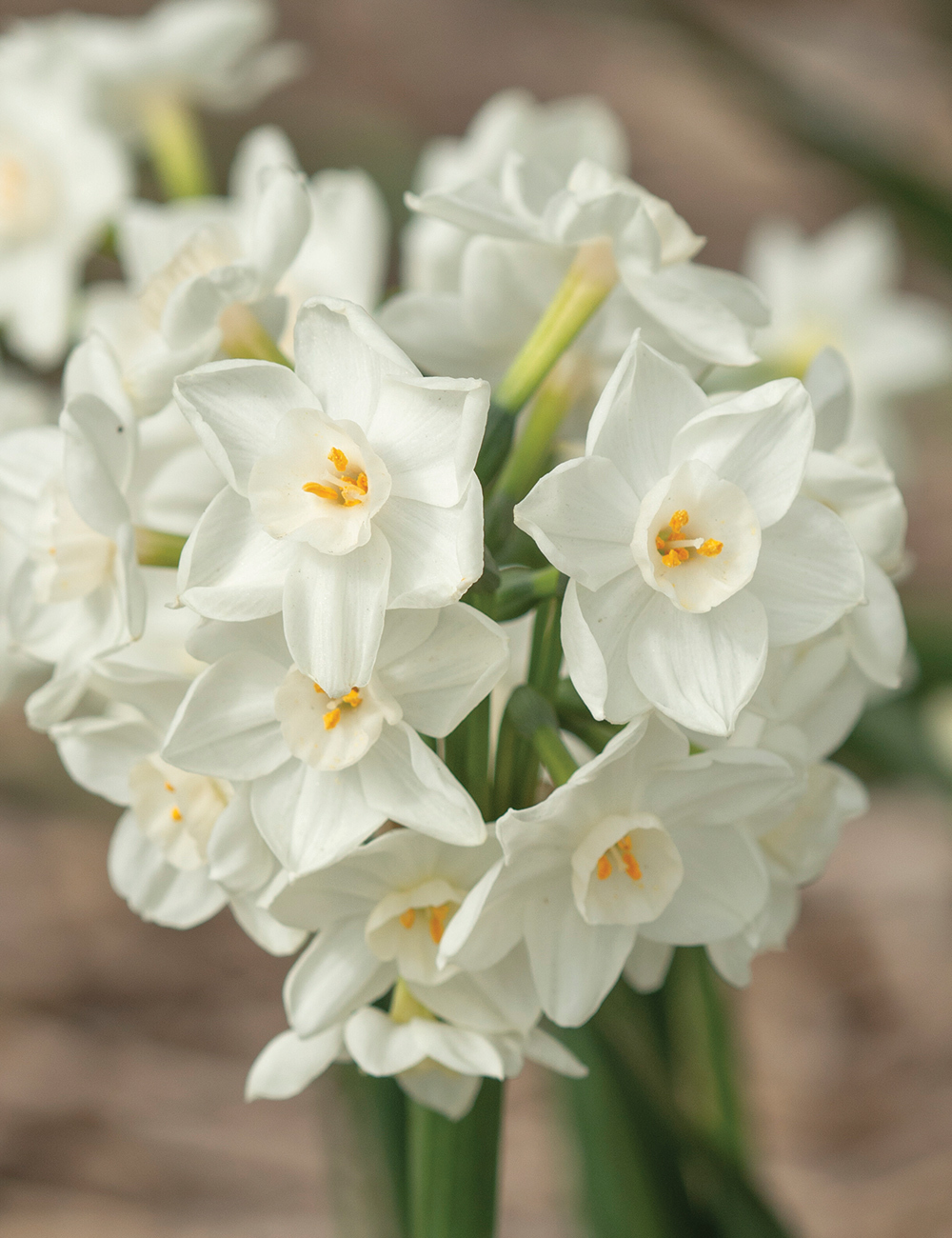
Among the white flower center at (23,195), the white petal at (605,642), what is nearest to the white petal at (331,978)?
the white petal at (605,642)

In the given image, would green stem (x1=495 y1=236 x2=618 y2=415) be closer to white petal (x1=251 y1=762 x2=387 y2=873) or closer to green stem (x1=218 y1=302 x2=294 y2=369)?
green stem (x1=218 y1=302 x2=294 y2=369)

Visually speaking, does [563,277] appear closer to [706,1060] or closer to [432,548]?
[432,548]

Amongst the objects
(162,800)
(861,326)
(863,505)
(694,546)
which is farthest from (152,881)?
(861,326)

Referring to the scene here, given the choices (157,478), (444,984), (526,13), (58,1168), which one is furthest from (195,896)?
(526,13)

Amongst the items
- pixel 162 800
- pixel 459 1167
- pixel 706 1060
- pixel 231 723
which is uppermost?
pixel 231 723

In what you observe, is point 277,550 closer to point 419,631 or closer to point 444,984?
point 419,631

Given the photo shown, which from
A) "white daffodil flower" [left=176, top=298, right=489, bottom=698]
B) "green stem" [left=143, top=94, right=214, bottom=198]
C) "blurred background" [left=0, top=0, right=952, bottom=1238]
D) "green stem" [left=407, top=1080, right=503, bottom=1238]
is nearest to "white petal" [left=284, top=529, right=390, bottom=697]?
"white daffodil flower" [left=176, top=298, right=489, bottom=698]

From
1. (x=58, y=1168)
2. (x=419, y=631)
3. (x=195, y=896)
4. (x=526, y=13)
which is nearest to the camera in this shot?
(x=419, y=631)
